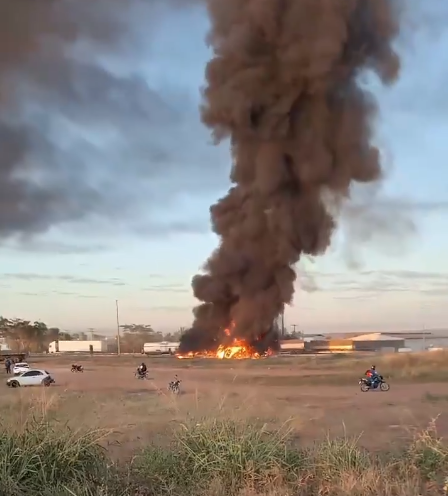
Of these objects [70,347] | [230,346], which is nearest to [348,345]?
[230,346]

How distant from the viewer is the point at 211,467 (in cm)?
572

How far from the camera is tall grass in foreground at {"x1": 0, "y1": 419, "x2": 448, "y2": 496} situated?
5.31 m

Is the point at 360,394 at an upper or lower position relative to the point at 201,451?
lower

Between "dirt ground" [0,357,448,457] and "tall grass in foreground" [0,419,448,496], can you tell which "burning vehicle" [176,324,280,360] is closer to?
"dirt ground" [0,357,448,457]

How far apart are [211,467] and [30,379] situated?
24.2 metres

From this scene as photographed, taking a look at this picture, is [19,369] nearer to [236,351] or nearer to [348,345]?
[236,351]

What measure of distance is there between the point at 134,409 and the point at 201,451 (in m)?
10.3

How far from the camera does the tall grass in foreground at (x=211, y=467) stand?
17.4ft

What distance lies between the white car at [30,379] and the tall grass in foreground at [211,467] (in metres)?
22.6

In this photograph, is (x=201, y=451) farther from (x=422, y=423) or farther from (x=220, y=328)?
(x=220, y=328)

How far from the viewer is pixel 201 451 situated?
5941 mm

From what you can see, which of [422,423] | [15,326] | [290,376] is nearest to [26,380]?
[290,376]

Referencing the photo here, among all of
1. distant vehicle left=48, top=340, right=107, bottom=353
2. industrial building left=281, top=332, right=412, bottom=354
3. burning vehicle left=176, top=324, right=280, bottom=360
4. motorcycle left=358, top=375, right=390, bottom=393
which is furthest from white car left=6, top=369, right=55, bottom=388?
distant vehicle left=48, top=340, right=107, bottom=353

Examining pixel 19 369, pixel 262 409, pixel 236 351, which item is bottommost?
pixel 236 351
